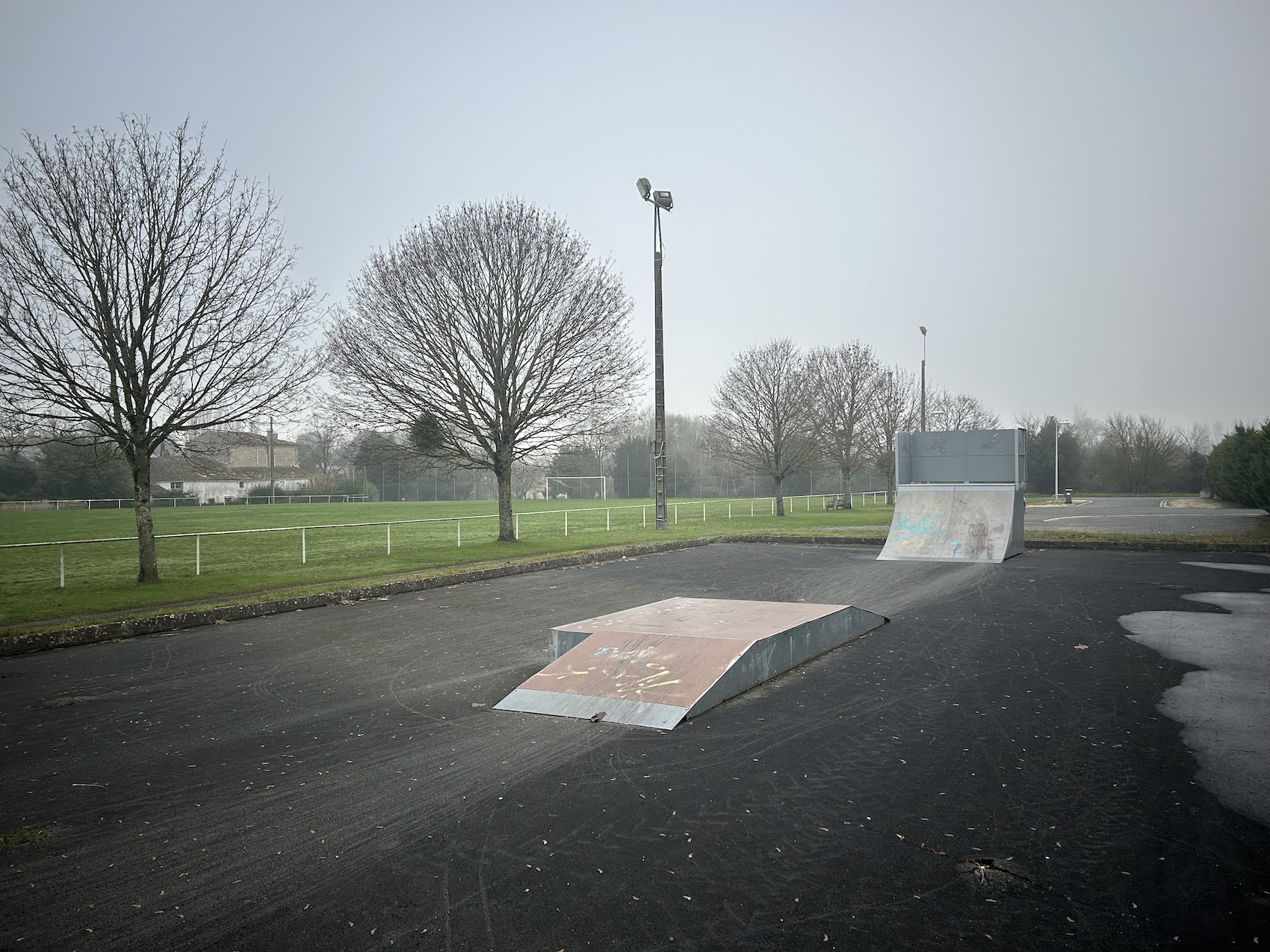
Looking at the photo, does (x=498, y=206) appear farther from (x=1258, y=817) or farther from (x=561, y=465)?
(x=1258, y=817)

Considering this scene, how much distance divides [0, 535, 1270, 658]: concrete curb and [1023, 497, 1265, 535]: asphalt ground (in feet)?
12.9

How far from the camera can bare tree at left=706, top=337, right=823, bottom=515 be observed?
38.3 meters

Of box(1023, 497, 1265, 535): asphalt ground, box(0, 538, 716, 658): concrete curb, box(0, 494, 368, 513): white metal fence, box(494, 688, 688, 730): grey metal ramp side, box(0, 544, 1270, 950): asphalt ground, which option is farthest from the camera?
box(0, 494, 368, 513): white metal fence

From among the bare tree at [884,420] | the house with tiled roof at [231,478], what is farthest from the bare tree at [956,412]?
the house with tiled roof at [231,478]

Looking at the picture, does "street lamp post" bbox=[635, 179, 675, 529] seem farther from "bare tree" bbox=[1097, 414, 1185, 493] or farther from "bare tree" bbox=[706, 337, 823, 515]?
"bare tree" bbox=[1097, 414, 1185, 493]

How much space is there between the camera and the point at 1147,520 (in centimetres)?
2883

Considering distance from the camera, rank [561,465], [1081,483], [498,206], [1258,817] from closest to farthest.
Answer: [1258,817], [498,206], [561,465], [1081,483]

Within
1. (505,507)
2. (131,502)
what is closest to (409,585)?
(505,507)

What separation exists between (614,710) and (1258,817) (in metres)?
4.05

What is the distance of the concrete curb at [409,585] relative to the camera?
9.51 meters

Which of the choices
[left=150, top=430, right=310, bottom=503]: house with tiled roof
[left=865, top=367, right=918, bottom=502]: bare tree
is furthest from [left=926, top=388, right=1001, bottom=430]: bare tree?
[left=150, top=430, right=310, bottom=503]: house with tiled roof

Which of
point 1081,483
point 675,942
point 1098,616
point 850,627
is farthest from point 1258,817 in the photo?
point 1081,483

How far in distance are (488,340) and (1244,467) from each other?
37.9 meters

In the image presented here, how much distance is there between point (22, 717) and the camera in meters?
6.41
